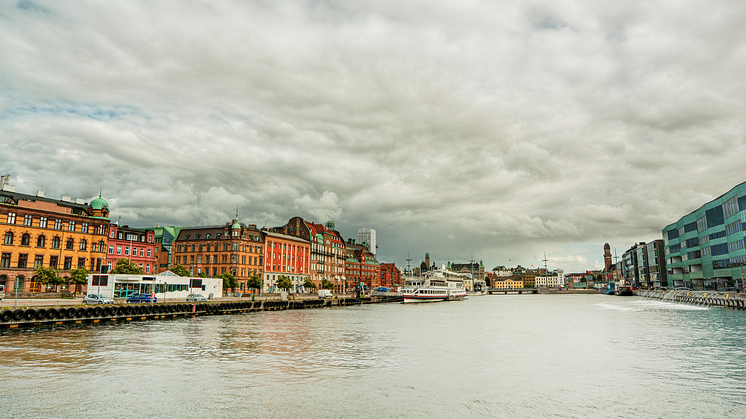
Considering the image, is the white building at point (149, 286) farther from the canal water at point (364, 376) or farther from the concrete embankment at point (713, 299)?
the concrete embankment at point (713, 299)

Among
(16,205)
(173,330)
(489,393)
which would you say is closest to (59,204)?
(16,205)

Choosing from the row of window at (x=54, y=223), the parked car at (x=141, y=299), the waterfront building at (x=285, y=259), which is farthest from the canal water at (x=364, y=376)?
the waterfront building at (x=285, y=259)

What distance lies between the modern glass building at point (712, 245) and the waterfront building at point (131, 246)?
5387 inches

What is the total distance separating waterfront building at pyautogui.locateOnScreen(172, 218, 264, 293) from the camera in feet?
448

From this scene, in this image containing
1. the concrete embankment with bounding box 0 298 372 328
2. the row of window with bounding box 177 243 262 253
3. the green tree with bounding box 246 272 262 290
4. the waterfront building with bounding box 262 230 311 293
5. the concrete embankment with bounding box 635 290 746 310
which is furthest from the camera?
the waterfront building with bounding box 262 230 311 293

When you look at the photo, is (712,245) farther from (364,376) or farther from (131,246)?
(131,246)

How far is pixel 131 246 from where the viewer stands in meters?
121

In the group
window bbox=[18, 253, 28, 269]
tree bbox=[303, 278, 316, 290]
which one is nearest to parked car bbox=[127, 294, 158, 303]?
window bbox=[18, 253, 28, 269]

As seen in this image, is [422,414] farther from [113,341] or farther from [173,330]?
[173,330]

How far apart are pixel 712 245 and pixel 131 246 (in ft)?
488

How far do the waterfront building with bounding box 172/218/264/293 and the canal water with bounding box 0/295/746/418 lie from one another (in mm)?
90583

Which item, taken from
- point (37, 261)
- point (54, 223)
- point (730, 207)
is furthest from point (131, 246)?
point (730, 207)

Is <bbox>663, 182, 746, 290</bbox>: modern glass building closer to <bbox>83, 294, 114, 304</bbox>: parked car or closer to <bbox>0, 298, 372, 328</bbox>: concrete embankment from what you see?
<bbox>0, 298, 372, 328</bbox>: concrete embankment

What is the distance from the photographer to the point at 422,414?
1955cm
